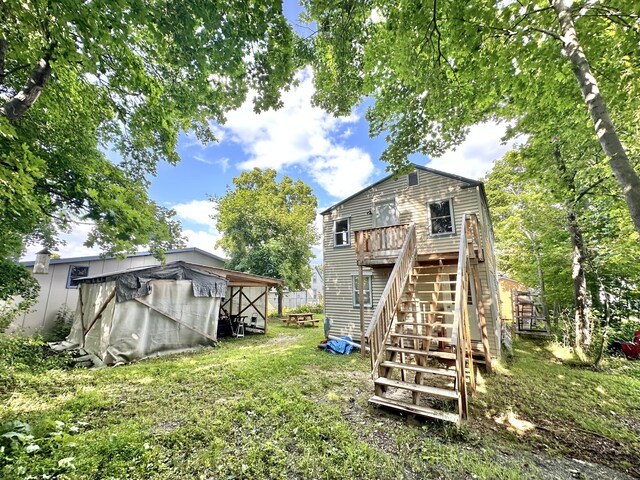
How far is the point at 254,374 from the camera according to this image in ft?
19.5

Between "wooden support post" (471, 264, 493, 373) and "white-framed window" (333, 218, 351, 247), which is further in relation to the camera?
"white-framed window" (333, 218, 351, 247)

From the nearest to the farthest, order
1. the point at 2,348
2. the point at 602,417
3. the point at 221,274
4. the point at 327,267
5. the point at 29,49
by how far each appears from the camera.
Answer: the point at 29,49 < the point at 602,417 < the point at 2,348 < the point at 221,274 < the point at 327,267

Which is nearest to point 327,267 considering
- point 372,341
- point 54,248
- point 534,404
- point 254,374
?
point 254,374

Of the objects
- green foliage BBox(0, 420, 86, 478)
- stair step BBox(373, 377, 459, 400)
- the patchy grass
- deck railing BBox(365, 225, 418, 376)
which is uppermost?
deck railing BBox(365, 225, 418, 376)

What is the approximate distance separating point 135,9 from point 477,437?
676 centimetres

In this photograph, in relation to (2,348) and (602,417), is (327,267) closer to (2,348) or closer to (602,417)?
(602,417)

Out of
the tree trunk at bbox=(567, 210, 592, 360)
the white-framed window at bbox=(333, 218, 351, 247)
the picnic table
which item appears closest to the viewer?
the tree trunk at bbox=(567, 210, 592, 360)

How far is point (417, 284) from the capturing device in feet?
28.0

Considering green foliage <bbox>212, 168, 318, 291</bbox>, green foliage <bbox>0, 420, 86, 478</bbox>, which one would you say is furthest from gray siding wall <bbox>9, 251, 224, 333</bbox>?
green foliage <bbox>0, 420, 86, 478</bbox>

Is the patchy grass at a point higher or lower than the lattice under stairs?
lower

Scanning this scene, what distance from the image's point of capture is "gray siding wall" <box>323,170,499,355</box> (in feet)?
28.3

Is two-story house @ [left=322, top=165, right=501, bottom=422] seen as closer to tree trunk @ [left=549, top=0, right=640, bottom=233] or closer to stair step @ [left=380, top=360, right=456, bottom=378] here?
stair step @ [left=380, top=360, right=456, bottom=378]

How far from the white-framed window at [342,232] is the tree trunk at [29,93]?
9403 millimetres

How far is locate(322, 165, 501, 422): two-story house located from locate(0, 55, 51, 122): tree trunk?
657cm
